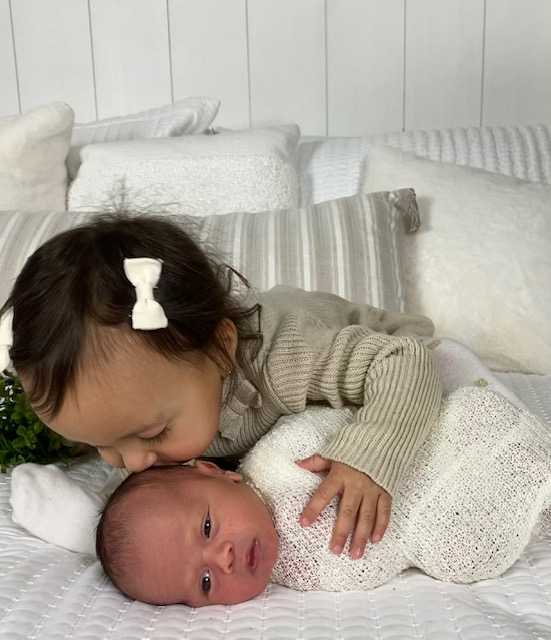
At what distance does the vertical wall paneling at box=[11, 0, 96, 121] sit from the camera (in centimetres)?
222

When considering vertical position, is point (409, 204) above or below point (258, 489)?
above

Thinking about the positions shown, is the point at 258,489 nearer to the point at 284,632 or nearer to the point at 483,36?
the point at 284,632

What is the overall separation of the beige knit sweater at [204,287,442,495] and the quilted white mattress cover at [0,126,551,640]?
0.48 ft

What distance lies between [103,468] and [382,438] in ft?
1.67

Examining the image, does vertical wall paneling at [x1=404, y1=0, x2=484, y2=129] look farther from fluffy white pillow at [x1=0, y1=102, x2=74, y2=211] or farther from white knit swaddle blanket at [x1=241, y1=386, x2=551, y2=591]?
white knit swaddle blanket at [x1=241, y1=386, x2=551, y2=591]

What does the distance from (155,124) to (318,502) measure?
4.06ft

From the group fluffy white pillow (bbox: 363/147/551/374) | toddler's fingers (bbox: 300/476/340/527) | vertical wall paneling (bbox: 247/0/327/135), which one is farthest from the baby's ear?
vertical wall paneling (bbox: 247/0/327/135)

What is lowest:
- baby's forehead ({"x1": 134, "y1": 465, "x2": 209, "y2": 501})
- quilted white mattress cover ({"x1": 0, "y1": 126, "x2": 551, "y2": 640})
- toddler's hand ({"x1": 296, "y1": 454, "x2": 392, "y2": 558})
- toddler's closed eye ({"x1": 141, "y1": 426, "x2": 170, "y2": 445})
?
quilted white mattress cover ({"x1": 0, "y1": 126, "x2": 551, "y2": 640})

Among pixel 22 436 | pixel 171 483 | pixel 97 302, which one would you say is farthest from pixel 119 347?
pixel 22 436

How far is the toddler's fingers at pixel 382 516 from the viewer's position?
98cm

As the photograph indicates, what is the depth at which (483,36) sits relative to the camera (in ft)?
7.12

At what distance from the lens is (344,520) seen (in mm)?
982

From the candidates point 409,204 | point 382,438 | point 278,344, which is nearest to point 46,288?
point 278,344

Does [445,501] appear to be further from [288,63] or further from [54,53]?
[54,53]
